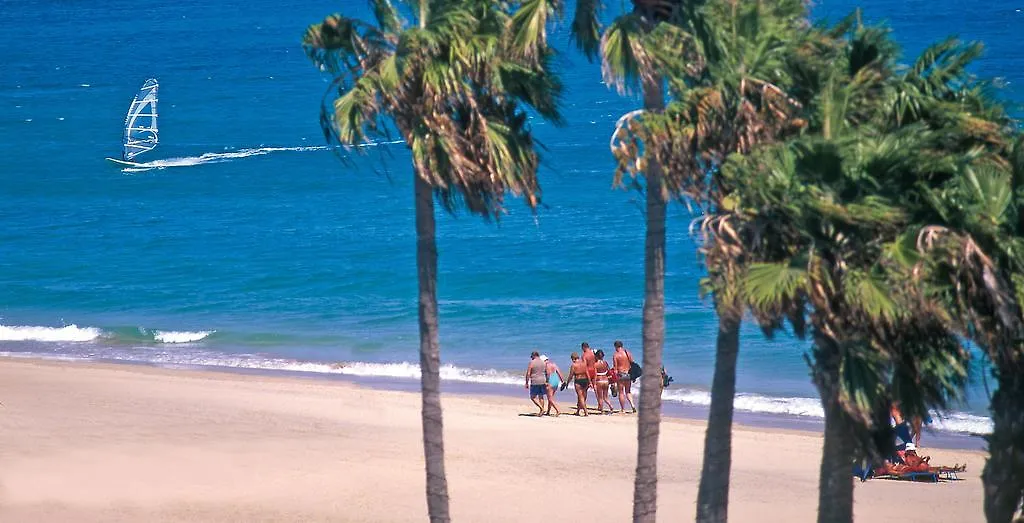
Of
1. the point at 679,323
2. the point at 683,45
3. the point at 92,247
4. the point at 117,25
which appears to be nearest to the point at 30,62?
the point at 117,25

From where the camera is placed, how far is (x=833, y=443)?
10.6m

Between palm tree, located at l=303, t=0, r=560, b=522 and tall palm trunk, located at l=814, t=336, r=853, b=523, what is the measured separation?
2.95m

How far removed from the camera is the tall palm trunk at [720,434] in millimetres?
11492

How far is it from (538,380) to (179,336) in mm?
14510

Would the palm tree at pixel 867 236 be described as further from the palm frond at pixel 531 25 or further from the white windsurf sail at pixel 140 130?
the white windsurf sail at pixel 140 130

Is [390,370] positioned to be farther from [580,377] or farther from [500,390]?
[580,377]

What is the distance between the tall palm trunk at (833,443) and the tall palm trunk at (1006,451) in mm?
1083

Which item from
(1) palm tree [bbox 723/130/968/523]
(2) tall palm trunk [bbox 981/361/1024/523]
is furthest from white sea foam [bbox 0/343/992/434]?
(1) palm tree [bbox 723/130/968/523]

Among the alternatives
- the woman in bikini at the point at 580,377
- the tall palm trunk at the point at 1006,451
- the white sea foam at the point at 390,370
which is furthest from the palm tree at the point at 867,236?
the white sea foam at the point at 390,370

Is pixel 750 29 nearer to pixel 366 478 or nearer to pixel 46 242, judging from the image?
pixel 366 478

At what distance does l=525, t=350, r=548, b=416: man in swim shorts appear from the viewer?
24.3 meters

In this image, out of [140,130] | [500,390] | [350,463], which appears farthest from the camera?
[140,130]

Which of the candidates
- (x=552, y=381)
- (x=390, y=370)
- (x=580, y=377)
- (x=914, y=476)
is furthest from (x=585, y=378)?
(x=390, y=370)

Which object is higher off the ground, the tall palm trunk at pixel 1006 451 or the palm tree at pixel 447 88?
the palm tree at pixel 447 88
